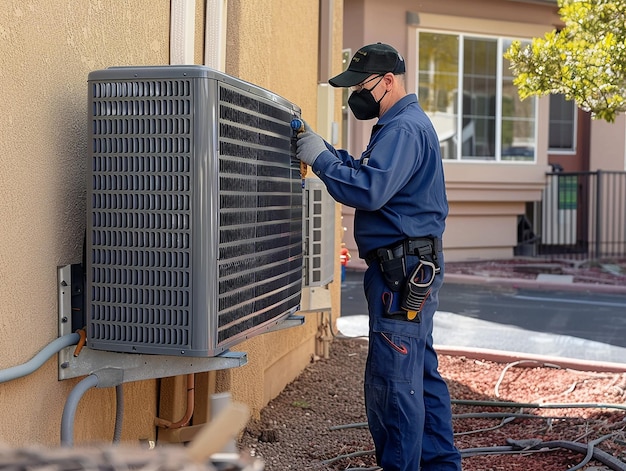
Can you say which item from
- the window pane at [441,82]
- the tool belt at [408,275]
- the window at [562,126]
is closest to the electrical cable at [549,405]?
the tool belt at [408,275]

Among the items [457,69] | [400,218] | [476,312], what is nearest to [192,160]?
[400,218]

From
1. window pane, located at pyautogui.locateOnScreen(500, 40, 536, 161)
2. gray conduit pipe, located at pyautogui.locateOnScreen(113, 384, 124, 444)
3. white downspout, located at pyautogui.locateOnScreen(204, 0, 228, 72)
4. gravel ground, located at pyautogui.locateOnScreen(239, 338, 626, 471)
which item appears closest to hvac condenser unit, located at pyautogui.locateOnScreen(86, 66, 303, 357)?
gray conduit pipe, located at pyautogui.locateOnScreen(113, 384, 124, 444)

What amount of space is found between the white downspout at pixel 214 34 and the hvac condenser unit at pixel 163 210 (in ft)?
4.41

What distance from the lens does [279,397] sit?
6.19 m

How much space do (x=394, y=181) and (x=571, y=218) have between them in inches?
546

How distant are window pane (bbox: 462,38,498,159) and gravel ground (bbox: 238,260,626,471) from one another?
913cm

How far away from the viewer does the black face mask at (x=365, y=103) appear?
433 centimetres

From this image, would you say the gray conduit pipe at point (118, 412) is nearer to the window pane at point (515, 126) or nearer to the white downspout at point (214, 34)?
the white downspout at point (214, 34)

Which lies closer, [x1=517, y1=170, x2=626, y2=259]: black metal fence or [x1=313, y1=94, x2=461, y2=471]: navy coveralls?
[x1=313, y1=94, x2=461, y2=471]: navy coveralls

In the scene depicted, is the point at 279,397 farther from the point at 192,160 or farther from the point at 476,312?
the point at 476,312

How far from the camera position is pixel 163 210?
122 inches

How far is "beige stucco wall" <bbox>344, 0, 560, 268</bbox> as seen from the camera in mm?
14969

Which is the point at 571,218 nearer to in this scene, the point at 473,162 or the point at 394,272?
the point at 473,162

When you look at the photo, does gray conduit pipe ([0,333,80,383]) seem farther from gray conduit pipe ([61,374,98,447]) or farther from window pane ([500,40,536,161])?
window pane ([500,40,536,161])
